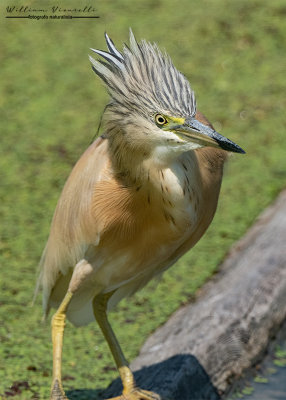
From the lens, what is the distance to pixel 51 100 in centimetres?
743

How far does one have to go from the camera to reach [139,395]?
12.7 ft

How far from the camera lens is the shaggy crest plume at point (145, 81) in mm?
3096

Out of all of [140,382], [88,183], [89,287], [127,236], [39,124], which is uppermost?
[39,124]

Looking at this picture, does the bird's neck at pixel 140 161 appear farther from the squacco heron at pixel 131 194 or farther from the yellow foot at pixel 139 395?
the yellow foot at pixel 139 395

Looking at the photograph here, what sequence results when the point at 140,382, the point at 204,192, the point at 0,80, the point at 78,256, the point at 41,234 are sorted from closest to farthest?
the point at 204,192 → the point at 78,256 → the point at 140,382 → the point at 41,234 → the point at 0,80

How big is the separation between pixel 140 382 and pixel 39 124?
3.58m

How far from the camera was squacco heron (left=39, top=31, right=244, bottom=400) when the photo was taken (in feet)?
10.2

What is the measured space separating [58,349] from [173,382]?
0.61 meters

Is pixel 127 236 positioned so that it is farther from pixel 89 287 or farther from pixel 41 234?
pixel 41 234

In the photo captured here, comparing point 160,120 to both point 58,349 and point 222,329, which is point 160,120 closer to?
point 58,349

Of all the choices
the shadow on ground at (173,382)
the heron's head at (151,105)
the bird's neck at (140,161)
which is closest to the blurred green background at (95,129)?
the shadow on ground at (173,382)

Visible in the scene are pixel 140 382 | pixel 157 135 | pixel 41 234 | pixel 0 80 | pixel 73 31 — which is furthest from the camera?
pixel 73 31

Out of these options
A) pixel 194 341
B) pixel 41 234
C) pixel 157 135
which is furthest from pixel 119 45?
pixel 157 135

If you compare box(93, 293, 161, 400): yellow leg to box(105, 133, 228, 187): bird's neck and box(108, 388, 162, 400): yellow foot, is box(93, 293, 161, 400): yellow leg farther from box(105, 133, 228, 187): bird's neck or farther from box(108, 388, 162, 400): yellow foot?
box(105, 133, 228, 187): bird's neck
